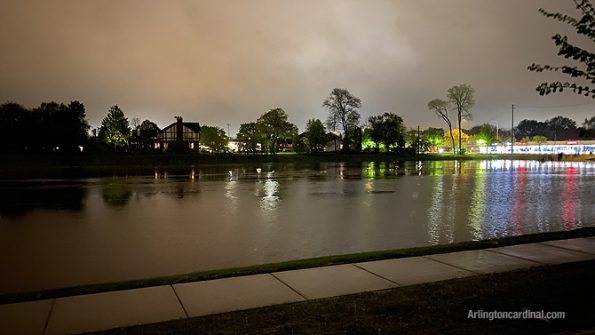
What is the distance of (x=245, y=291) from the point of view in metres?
6.32

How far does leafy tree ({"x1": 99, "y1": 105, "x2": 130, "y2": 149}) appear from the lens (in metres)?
92.2

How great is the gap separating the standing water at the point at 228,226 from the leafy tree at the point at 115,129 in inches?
2938

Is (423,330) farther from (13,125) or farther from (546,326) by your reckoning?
(13,125)

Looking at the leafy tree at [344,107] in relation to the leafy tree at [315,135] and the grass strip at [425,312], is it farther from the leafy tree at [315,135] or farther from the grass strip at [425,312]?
the grass strip at [425,312]

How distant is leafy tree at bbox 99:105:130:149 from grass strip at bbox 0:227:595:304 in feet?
292

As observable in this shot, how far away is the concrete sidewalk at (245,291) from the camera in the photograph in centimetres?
528

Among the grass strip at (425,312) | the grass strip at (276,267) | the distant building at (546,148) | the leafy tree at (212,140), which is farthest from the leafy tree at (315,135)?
the grass strip at (425,312)

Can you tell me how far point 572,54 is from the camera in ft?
20.9

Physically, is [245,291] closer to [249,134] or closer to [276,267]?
[276,267]

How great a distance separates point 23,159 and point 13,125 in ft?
48.5

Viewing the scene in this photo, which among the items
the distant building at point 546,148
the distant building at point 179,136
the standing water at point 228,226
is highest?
the distant building at point 179,136

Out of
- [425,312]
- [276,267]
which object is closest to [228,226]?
[276,267]

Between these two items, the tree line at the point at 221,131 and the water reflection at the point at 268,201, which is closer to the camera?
the water reflection at the point at 268,201

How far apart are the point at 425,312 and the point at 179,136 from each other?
11263 cm
